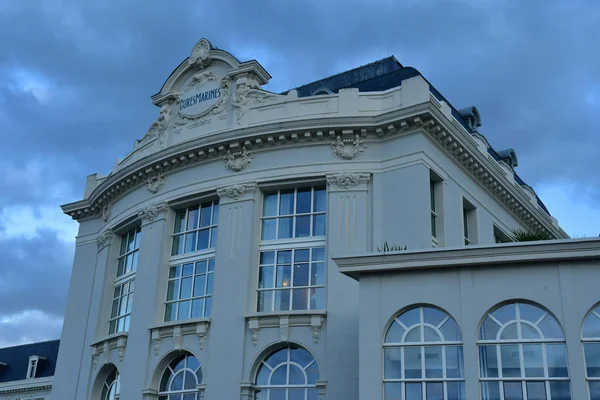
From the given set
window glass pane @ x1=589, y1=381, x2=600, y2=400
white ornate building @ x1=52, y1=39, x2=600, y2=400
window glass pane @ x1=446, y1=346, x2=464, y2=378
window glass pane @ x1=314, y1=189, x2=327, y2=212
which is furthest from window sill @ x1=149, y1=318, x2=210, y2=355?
window glass pane @ x1=589, y1=381, x2=600, y2=400

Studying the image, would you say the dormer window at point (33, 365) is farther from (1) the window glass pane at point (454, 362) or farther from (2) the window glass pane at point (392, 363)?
(1) the window glass pane at point (454, 362)

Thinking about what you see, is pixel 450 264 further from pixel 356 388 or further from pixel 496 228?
pixel 496 228

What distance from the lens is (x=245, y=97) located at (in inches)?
1187

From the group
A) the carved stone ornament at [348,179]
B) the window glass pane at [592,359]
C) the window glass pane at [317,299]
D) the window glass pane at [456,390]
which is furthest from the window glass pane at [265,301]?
the window glass pane at [592,359]

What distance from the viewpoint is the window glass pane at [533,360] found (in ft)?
61.4

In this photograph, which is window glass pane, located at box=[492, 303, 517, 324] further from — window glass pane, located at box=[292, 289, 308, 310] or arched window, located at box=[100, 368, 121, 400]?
arched window, located at box=[100, 368, 121, 400]

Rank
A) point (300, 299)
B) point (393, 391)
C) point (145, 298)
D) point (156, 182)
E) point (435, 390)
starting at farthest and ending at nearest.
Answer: point (156, 182)
point (145, 298)
point (300, 299)
point (393, 391)
point (435, 390)

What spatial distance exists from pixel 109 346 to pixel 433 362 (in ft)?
51.9

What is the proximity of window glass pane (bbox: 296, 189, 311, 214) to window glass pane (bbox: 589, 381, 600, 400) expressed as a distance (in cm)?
1265

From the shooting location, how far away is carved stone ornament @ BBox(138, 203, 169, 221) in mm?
30873

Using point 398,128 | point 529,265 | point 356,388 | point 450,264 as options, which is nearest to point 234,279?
point 356,388

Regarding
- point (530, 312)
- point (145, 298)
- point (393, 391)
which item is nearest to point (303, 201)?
point (145, 298)

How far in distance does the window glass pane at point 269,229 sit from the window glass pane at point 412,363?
30.8 feet

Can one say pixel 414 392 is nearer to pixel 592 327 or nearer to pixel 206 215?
pixel 592 327
